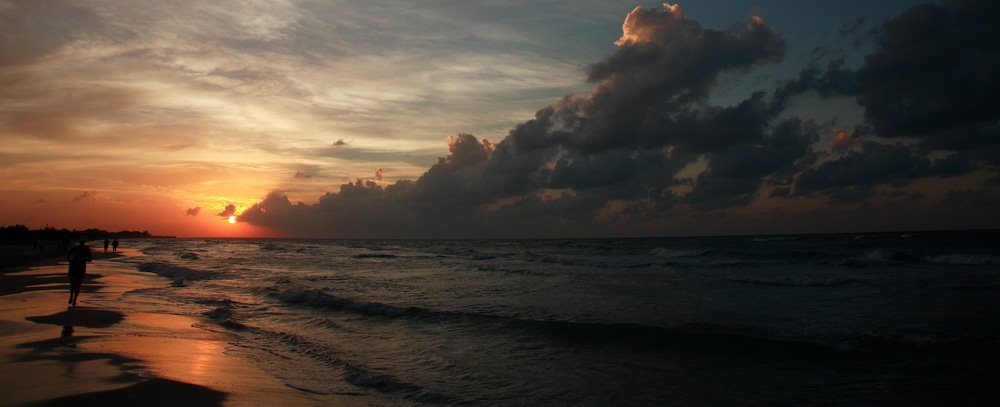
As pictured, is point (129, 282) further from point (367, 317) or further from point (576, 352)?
point (576, 352)

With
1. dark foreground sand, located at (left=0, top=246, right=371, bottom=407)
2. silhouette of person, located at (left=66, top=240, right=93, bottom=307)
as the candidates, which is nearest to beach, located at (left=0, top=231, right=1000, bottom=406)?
dark foreground sand, located at (left=0, top=246, right=371, bottom=407)

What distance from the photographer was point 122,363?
9633 mm

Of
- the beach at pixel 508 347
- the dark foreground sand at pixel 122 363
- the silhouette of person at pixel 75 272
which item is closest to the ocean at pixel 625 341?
the beach at pixel 508 347

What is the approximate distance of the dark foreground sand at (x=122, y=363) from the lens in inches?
306

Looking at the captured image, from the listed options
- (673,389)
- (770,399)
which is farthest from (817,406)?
(673,389)

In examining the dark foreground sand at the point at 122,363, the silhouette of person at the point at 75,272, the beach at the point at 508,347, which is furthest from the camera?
the silhouette of person at the point at 75,272

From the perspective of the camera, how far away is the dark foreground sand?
7.77 meters

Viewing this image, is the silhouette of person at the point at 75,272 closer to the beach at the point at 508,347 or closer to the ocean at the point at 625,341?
the beach at the point at 508,347

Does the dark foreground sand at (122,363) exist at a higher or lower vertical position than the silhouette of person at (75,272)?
lower

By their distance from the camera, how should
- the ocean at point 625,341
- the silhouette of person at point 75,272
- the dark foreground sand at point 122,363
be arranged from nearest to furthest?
the dark foreground sand at point 122,363 < the ocean at point 625,341 < the silhouette of person at point 75,272

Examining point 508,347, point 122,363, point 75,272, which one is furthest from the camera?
point 75,272

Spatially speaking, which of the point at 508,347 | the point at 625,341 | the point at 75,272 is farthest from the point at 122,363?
the point at 75,272

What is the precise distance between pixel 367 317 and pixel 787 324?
1219cm

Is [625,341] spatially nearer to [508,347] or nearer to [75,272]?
[508,347]
